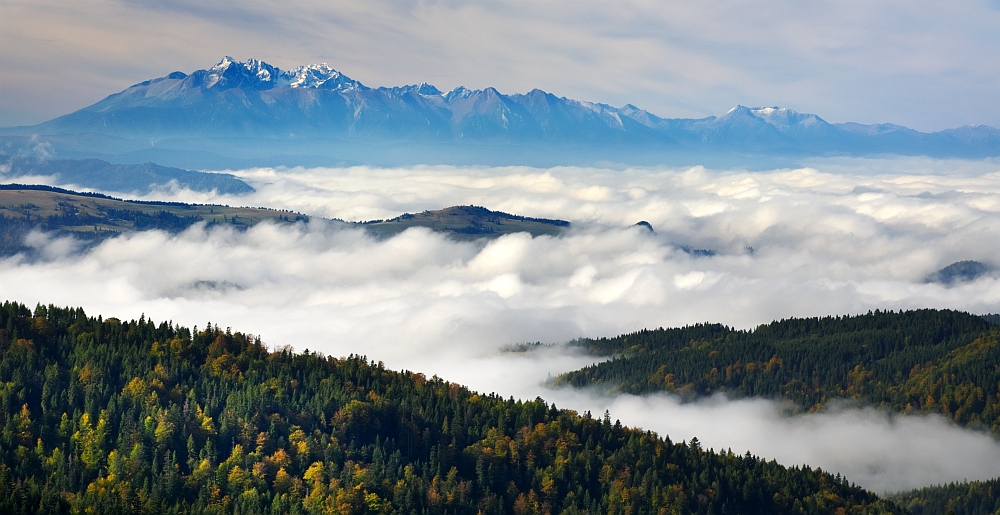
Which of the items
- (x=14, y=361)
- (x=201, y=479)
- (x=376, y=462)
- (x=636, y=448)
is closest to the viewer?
(x=201, y=479)

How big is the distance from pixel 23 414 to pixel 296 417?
42139 mm

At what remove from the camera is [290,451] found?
171 m

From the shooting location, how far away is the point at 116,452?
16175 cm

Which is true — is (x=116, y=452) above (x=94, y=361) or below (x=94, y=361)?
below

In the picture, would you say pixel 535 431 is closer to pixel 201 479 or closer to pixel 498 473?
pixel 498 473

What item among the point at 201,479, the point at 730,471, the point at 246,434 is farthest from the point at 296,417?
the point at 730,471

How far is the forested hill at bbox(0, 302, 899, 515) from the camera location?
15800 cm

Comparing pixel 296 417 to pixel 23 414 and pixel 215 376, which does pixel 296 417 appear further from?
pixel 23 414

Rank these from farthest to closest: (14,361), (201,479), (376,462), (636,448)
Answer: (636,448)
(14,361)
(376,462)
(201,479)

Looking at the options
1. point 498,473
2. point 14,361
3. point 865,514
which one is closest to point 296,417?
point 498,473

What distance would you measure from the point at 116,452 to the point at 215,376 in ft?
106

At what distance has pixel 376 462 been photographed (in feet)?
564

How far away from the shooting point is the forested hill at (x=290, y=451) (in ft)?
518

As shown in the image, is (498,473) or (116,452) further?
(498,473)
